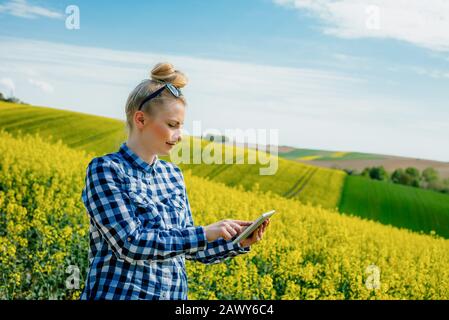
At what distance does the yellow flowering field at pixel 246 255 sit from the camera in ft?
14.9

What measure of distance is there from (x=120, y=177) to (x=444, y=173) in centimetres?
456

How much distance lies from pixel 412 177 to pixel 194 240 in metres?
4.91

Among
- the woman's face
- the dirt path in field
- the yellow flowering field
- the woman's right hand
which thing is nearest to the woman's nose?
the woman's face

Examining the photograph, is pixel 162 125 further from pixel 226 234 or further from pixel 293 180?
pixel 293 180

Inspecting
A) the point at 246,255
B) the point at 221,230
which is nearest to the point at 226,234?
the point at 221,230

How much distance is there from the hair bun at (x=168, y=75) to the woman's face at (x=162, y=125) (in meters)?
0.07

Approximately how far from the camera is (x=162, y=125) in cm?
180

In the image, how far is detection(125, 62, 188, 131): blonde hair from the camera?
181cm

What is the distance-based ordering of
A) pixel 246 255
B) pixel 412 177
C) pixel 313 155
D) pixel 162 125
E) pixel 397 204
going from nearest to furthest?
pixel 162 125 < pixel 246 255 < pixel 412 177 < pixel 397 204 < pixel 313 155

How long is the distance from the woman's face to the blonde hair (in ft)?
0.05

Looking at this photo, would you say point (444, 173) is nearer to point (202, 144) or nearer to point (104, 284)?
point (202, 144)

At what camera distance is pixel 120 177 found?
5.72 ft

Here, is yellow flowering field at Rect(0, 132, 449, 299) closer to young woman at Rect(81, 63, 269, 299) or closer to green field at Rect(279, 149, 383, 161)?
green field at Rect(279, 149, 383, 161)
